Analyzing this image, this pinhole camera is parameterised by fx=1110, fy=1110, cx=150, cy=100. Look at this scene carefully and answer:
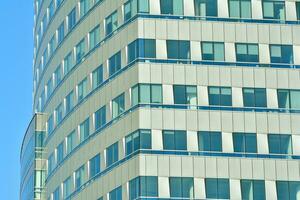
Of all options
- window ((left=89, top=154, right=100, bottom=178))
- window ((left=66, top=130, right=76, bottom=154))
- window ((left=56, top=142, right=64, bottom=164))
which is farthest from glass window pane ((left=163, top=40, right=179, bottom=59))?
window ((left=56, top=142, right=64, bottom=164))

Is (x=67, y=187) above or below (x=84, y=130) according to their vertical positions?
below

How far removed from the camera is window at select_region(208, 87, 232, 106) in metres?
89.8

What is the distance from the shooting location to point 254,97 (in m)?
90.7

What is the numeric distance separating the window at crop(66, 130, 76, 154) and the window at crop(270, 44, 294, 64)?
806 inches

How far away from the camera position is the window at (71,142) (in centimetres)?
10099

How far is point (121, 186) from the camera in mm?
88625

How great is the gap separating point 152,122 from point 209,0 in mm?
12156

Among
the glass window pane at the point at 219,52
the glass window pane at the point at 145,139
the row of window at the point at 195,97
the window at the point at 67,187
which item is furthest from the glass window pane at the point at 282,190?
the window at the point at 67,187

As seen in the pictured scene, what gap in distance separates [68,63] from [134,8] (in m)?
15.3

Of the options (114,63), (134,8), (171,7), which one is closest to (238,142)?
(171,7)

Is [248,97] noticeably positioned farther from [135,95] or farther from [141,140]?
[141,140]

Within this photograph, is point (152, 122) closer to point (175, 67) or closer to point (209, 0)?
point (175, 67)

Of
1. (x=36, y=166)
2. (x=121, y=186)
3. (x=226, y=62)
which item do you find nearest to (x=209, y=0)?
(x=226, y=62)

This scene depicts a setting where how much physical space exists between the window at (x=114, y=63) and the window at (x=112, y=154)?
6410mm
